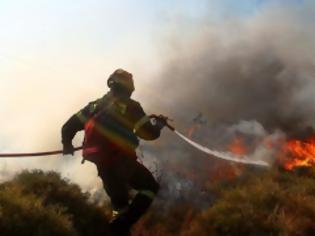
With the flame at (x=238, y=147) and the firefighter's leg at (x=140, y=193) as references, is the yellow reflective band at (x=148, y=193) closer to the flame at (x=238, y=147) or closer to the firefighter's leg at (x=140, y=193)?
the firefighter's leg at (x=140, y=193)

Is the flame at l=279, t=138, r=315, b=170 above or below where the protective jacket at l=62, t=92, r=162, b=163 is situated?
below

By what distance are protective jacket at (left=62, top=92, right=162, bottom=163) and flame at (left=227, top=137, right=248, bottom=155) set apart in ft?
58.4

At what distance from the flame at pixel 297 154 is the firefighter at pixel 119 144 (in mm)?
14793

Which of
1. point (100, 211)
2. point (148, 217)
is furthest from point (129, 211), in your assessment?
point (148, 217)

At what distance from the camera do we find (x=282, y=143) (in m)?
23.7

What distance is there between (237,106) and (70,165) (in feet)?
41.0

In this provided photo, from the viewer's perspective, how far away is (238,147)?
78.9 ft

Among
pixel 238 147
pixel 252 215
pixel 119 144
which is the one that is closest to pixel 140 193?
pixel 119 144

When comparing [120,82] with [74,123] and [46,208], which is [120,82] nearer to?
[74,123]

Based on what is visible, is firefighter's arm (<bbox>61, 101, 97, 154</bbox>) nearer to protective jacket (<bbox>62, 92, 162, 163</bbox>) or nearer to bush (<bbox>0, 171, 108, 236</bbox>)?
protective jacket (<bbox>62, 92, 162, 163</bbox>)

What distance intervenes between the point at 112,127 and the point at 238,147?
1868 cm

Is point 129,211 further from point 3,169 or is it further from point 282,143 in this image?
point 282,143

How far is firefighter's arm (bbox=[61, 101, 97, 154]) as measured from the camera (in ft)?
20.2

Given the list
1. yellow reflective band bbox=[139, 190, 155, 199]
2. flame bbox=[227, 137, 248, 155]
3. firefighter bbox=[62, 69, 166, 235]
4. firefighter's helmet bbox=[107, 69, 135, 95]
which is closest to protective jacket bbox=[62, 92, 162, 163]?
firefighter bbox=[62, 69, 166, 235]
